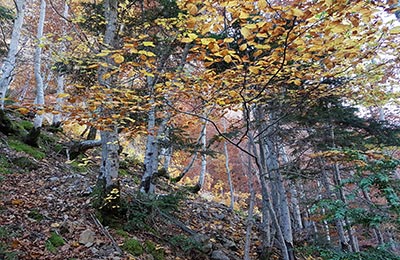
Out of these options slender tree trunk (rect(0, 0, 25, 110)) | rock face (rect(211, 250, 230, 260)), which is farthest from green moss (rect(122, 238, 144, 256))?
slender tree trunk (rect(0, 0, 25, 110))

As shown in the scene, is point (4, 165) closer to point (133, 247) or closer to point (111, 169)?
point (111, 169)

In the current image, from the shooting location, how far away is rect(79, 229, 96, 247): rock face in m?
4.16

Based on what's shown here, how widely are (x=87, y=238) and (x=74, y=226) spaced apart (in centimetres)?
43

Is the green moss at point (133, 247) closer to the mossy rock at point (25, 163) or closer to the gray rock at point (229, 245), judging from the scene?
the gray rock at point (229, 245)

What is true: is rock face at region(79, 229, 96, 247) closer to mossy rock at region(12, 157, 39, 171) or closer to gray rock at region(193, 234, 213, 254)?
gray rock at region(193, 234, 213, 254)

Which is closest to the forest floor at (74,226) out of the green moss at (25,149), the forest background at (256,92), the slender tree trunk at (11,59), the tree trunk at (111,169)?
the green moss at (25,149)

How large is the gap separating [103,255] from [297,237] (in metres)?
6.77

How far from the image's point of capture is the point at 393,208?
135 inches

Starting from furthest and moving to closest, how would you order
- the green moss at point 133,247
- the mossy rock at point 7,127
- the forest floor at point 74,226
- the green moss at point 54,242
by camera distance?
the mossy rock at point 7,127 → the green moss at point 133,247 → the forest floor at point 74,226 → the green moss at point 54,242

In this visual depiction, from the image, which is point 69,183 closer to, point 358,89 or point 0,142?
point 0,142

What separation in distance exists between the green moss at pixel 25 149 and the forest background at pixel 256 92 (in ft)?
1.40

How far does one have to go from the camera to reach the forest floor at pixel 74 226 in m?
3.88

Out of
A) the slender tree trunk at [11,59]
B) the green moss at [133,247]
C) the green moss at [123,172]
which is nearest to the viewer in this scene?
the green moss at [133,247]

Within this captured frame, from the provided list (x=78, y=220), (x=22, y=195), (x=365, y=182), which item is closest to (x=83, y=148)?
(x=22, y=195)
